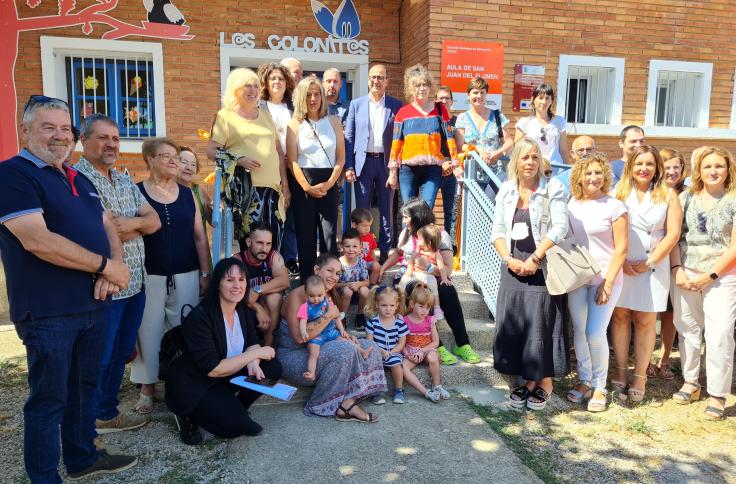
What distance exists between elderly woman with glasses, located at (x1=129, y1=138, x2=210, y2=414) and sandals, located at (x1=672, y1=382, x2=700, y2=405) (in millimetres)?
3649

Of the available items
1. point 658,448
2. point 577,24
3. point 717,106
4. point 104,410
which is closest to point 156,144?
point 104,410

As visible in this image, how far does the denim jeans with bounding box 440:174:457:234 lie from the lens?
533 centimetres

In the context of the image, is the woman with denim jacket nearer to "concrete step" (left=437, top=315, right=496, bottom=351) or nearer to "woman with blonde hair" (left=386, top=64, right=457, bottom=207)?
"concrete step" (left=437, top=315, right=496, bottom=351)

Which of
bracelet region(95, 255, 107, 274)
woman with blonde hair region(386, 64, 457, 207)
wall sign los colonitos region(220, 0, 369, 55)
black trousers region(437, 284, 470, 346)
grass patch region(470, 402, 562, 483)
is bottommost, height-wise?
grass patch region(470, 402, 562, 483)

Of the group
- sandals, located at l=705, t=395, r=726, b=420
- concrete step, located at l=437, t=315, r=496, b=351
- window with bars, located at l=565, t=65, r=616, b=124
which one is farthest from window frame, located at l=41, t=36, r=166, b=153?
sandals, located at l=705, t=395, r=726, b=420

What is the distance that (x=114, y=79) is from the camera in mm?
7438

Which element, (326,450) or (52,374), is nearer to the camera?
(52,374)

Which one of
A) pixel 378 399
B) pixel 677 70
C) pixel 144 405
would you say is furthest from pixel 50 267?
pixel 677 70

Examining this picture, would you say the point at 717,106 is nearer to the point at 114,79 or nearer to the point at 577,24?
the point at 577,24

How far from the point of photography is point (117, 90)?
747cm

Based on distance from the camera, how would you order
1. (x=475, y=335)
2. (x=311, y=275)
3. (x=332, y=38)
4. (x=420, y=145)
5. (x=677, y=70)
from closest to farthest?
(x=311, y=275)
(x=475, y=335)
(x=420, y=145)
(x=332, y=38)
(x=677, y=70)

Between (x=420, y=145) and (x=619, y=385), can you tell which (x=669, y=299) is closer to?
(x=619, y=385)

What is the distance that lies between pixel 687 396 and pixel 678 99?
6114 millimetres

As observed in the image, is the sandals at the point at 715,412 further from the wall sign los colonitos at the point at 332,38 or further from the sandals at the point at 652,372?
the wall sign los colonitos at the point at 332,38
